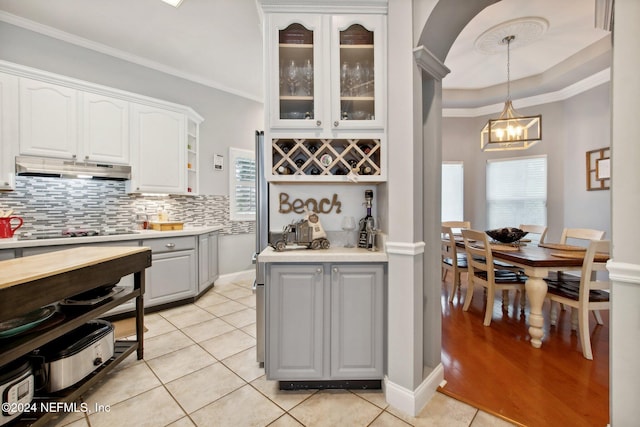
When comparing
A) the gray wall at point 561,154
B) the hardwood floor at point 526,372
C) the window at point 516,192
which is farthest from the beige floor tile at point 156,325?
the window at point 516,192

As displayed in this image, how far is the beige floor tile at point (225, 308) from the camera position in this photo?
125 inches

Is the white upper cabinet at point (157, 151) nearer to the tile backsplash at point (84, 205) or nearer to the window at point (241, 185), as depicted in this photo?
the tile backsplash at point (84, 205)

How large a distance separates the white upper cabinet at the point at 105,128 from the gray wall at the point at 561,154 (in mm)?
5249

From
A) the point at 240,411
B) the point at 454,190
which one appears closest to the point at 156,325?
the point at 240,411

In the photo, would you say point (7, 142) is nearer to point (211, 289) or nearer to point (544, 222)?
point (211, 289)

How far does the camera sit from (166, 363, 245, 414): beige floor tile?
1717 millimetres

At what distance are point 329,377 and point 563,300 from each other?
2.19m

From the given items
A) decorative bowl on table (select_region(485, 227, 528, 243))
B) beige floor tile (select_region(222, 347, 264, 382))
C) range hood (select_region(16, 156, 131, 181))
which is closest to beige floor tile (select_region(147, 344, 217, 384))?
beige floor tile (select_region(222, 347, 264, 382))

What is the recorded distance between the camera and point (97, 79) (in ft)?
10.5

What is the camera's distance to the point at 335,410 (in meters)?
1.62

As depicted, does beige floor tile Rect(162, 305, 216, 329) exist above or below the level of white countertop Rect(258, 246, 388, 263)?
below

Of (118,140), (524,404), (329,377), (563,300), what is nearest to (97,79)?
(118,140)

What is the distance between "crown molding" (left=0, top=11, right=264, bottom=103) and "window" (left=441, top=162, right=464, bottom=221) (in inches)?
164

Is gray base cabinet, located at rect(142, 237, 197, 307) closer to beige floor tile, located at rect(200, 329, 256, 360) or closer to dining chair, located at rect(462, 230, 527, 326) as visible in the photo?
beige floor tile, located at rect(200, 329, 256, 360)
